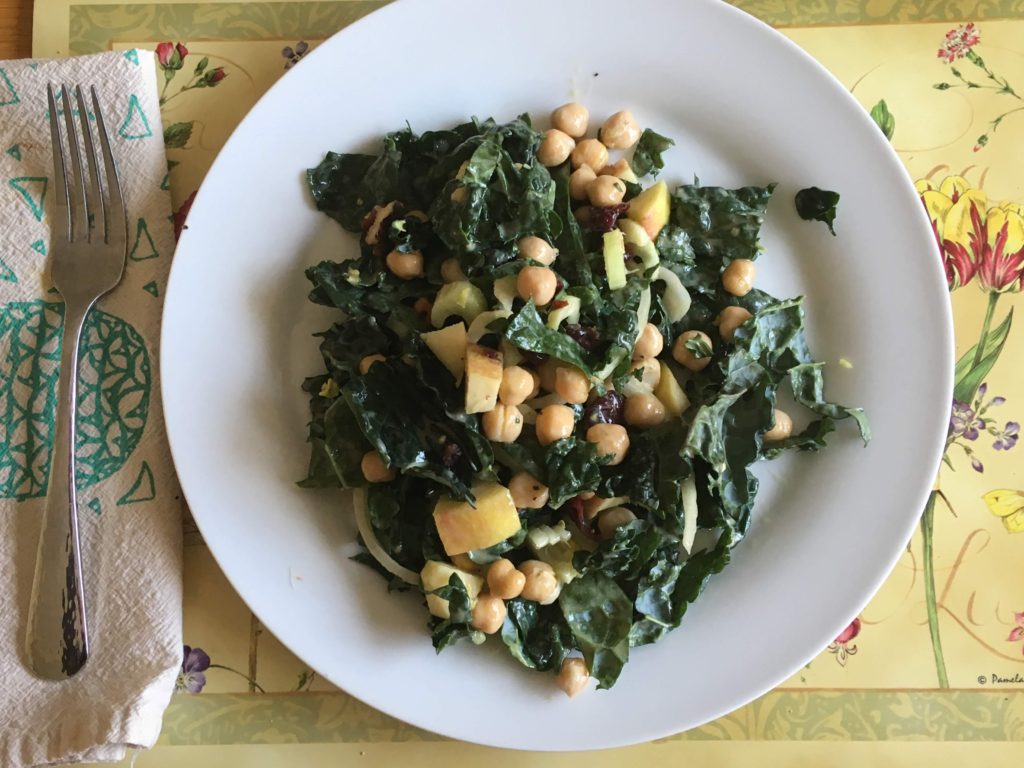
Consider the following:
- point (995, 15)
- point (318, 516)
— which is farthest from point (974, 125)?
point (318, 516)

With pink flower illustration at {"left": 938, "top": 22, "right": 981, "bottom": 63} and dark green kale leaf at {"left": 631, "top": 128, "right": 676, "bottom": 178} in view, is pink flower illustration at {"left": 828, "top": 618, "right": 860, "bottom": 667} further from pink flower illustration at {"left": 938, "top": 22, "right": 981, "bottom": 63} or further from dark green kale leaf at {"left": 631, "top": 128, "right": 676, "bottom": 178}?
pink flower illustration at {"left": 938, "top": 22, "right": 981, "bottom": 63}

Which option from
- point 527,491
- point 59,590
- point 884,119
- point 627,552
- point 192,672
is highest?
point 884,119

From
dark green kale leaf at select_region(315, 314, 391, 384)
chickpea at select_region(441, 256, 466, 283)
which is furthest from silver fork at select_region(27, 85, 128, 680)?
chickpea at select_region(441, 256, 466, 283)

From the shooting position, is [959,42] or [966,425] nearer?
[966,425]

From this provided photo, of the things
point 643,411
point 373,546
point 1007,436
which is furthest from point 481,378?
point 1007,436

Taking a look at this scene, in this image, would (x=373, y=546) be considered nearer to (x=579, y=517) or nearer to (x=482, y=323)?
(x=579, y=517)

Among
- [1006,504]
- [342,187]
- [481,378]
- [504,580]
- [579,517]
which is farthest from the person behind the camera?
[1006,504]

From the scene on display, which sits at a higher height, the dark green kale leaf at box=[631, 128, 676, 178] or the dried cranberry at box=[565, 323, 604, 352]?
the dark green kale leaf at box=[631, 128, 676, 178]
